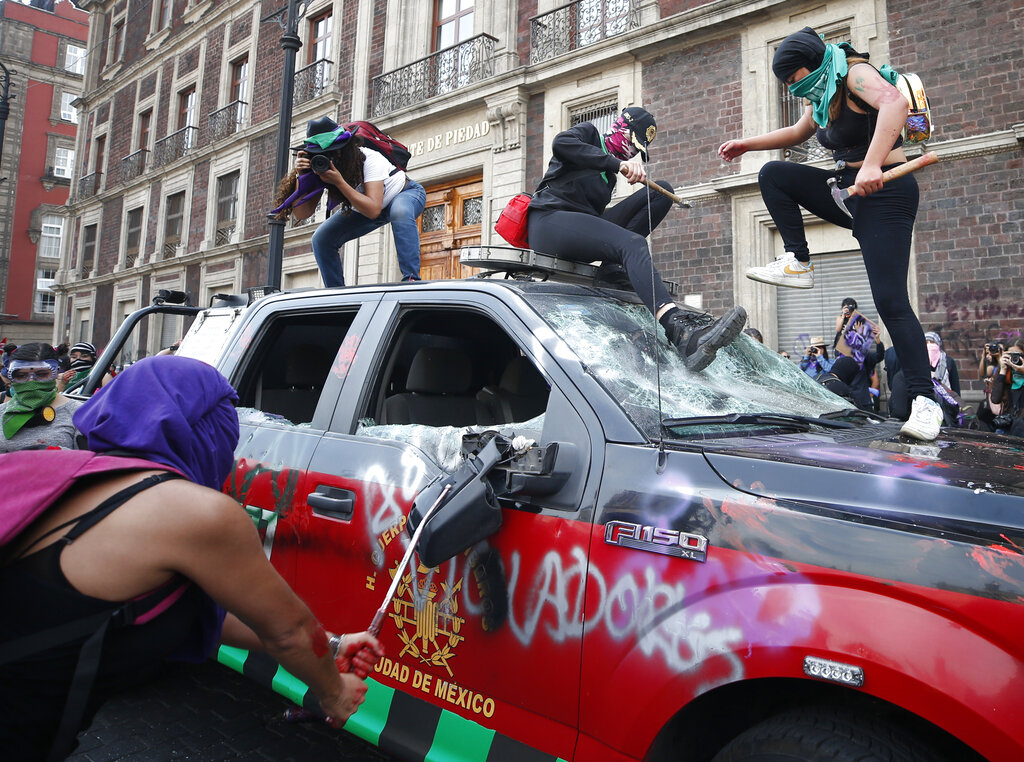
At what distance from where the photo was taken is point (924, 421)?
2.36m

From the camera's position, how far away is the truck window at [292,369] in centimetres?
337

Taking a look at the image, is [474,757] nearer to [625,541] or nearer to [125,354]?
[625,541]

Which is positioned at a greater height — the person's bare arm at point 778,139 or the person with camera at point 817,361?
the person's bare arm at point 778,139

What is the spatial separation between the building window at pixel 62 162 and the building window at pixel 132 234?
1850 cm

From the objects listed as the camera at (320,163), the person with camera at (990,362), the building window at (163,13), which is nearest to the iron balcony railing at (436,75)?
the person with camera at (990,362)

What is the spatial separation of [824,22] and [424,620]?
38.5 feet

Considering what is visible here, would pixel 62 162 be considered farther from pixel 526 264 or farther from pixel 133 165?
pixel 526 264

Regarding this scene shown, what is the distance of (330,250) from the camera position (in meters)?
4.68

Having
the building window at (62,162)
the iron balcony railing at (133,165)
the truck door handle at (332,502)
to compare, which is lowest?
the truck door handle at (332,502)

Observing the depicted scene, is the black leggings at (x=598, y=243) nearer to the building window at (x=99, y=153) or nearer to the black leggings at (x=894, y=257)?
the black leggings at (x=894, y=257)

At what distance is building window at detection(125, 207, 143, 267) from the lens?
86.7ft

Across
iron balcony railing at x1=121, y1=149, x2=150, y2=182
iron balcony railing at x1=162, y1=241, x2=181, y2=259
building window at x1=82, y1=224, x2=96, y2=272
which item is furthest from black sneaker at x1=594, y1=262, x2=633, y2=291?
building window at x1=82, y1=224, x2=96, y2=272

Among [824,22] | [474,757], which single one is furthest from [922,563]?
[824,22]

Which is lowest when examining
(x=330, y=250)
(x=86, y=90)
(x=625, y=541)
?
(x=625, y=541)
